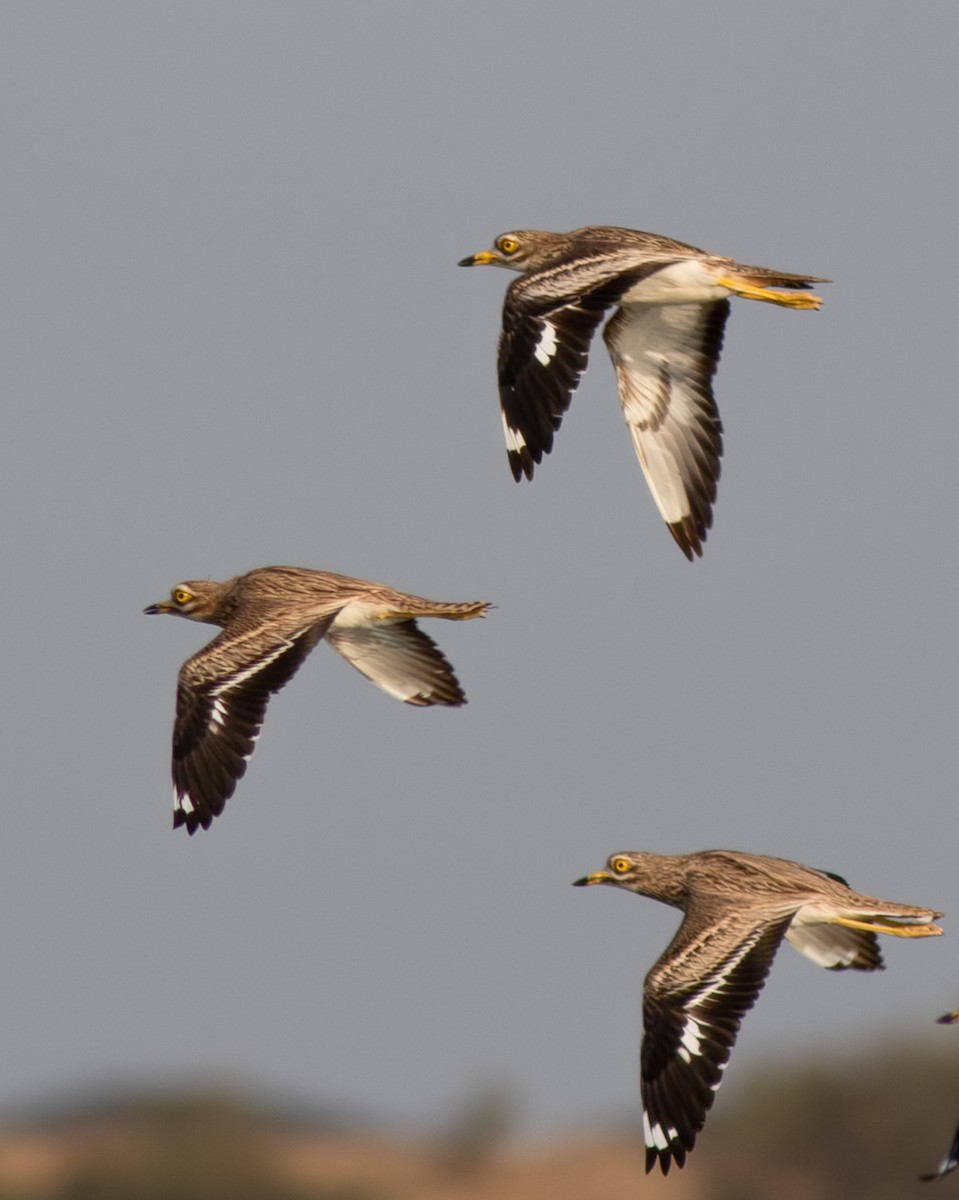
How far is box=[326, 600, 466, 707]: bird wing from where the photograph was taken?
15.0m

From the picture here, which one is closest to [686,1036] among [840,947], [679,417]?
[840,947]

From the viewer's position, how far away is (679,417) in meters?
15.5

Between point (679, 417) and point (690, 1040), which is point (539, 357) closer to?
point (679, 417)

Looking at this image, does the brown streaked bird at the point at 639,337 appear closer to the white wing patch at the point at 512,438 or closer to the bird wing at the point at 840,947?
the white wing patch at the point at 512,438

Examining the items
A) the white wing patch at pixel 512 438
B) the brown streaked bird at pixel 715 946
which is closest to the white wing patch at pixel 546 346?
the white wing patch at pixel 512 438

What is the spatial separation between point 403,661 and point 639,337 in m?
2.29

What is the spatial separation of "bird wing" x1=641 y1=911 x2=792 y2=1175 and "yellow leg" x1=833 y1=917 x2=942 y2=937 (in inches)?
34.8

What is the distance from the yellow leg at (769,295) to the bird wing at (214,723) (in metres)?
3.15

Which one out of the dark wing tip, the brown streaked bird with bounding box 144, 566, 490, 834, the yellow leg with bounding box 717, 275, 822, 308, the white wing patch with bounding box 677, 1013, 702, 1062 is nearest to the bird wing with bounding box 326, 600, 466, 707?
the brown streaked bird with bounding box 144, 566, 490, 834

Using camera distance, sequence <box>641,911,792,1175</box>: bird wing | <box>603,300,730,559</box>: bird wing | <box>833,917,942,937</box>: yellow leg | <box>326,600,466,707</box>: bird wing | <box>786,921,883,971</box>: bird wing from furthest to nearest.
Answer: <box>603,300,730,559</box>: bird wing
<box>326,600,466,707</box>: bird wing
<box>786,921,883,971</box>: bird wing
<box>833,917,942,937</box>: yellow leg
<box>641,911,792,1175</box>: bird wing

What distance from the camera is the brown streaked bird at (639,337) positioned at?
13156 mm

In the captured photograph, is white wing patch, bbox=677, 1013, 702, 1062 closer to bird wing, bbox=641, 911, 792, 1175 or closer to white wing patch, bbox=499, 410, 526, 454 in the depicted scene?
bird wing, bbox=641, 911, 792, 1175

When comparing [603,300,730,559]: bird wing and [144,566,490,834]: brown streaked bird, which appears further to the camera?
[603,300,730,559]: bird wing

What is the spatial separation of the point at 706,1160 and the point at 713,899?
660 inches
